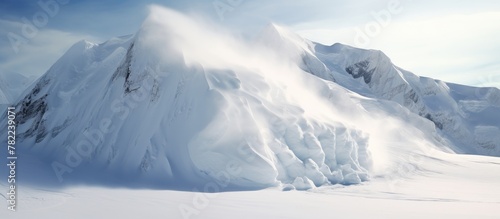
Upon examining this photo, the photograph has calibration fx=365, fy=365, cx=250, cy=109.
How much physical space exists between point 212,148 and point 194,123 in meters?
2.45

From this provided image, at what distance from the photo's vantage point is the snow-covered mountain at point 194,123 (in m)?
20.0

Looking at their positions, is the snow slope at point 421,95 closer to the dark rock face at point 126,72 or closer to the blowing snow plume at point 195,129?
the dark rock face at point 126,72

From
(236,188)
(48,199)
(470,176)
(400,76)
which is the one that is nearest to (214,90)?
(236,188)

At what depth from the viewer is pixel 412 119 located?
57.1m

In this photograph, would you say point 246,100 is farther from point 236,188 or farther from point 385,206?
point 385,206

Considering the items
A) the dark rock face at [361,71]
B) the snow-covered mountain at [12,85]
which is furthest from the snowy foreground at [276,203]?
the snow-covered mountain at [12,85]

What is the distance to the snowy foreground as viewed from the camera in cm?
1305

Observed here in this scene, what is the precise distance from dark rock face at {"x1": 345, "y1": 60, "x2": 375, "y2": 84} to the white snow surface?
57.3 m

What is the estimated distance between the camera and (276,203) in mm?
15078

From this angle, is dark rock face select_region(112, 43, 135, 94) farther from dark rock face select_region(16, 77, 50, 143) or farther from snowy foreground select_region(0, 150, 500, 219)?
snowy foreground select_region(0, 150, 500, 219)

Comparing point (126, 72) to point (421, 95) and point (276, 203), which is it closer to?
point (276, 203)

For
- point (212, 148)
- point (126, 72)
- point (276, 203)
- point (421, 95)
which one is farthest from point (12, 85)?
point (421, 95)

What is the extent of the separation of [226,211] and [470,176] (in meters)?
20.1

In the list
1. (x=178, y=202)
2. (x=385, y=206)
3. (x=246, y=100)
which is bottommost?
(x=178, y=202)
